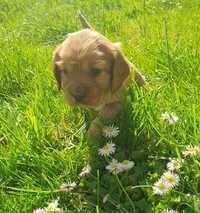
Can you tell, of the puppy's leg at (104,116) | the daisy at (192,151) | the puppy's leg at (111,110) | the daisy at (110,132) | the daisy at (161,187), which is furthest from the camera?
the puppy's leg at (111,110)

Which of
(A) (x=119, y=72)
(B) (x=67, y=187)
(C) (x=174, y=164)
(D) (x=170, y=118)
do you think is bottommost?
(B) (x=67, y=187)

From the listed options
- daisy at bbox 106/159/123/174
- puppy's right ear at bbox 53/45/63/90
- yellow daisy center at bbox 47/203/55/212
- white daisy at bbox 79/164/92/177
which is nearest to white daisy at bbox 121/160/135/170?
daisy at bbox 106/159/123/174

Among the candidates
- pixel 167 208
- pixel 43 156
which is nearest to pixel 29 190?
pixel 43 156

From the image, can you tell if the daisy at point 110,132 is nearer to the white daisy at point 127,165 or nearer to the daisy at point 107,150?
the daisy at point 107,150

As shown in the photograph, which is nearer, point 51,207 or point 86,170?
point 51,207

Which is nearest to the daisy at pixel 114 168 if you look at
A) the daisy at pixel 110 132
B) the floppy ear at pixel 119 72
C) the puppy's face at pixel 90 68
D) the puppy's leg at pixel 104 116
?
the daisy at pixel 110 132

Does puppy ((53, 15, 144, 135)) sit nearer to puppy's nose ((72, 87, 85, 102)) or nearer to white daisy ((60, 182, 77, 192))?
puppy's nose ((72, 87, 85, 102))

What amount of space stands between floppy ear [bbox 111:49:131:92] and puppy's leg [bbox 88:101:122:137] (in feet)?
0.43

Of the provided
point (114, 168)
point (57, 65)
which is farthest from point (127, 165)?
point (57, 65)

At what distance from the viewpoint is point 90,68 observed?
2855mm

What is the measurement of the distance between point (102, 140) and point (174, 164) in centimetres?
60

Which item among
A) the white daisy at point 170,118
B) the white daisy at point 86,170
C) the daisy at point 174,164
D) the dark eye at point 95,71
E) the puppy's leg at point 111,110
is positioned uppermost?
the dark eye at point 95,71

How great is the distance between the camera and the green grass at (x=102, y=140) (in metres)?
2.45

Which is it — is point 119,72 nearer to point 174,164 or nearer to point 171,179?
point 174,164
